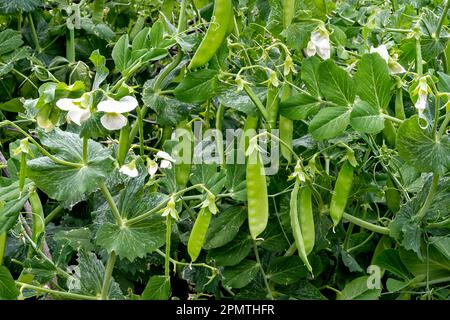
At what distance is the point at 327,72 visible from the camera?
112 cm

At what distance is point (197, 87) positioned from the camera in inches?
47.2

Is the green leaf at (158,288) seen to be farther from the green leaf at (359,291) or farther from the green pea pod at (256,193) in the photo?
the green leaf at (359,291)

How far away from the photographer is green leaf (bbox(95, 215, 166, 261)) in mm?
1101

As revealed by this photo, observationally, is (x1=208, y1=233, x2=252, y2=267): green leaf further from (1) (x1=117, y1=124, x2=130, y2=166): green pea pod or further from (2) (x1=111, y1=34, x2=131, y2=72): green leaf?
(2) (x1=111, y1=34, x2=131, y2=72): green leaf

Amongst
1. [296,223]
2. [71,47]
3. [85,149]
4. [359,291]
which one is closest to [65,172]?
[85,149]

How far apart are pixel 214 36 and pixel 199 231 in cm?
34

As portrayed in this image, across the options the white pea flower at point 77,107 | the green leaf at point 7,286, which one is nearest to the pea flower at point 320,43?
the white pea flower at point 77,107

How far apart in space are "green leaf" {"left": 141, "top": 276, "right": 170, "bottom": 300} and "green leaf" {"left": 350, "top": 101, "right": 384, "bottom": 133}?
0.41 m

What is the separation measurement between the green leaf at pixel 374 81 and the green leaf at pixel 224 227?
312 mm

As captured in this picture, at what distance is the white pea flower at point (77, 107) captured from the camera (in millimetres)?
960
